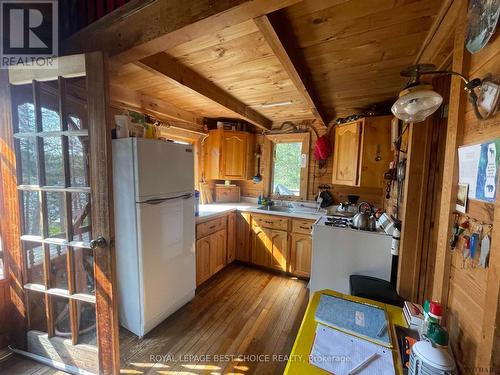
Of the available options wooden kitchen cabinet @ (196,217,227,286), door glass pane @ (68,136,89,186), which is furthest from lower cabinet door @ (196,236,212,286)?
door glass pane @ (68,136,89,186)

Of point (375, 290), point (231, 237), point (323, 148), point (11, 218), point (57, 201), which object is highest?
point (323, 148)

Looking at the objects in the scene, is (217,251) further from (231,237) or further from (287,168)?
(287,168)

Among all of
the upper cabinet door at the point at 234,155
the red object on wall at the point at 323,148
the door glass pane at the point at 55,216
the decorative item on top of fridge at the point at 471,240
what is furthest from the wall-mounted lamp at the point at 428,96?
the upper cabinet door at the point at 234,155

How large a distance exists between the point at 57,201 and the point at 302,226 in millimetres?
2291

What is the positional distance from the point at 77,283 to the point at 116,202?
1.94 ft

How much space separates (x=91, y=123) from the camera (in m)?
1.14

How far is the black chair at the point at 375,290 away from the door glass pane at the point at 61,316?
1.98 meters

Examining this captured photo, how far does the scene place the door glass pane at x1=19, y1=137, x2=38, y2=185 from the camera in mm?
1357

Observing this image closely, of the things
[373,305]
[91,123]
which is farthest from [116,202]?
[373,305]

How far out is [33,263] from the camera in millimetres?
1438

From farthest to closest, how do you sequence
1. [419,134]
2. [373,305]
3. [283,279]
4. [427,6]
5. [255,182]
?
[255,182]
[283,279]
[419,134]
[373,305]
[427,6]

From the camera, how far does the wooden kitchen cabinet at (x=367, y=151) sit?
219 centimetres

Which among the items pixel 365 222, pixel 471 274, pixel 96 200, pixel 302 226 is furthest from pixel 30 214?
pixel 365 222

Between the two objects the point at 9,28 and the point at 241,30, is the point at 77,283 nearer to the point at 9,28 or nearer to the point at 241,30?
the point at 9,28
